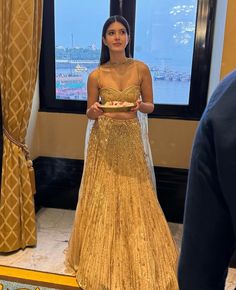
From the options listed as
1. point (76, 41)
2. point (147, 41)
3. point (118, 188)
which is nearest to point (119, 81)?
point (118, 188)

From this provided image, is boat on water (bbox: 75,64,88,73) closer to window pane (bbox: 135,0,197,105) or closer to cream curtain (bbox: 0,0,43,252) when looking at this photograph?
window pane (bbox: 135,0,197,105)

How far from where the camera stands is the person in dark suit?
43 cm

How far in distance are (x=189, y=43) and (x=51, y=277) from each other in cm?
170

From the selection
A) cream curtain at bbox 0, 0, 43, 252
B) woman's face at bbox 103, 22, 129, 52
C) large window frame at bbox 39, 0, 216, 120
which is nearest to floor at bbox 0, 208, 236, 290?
cream curtain at bbox 0, 0, 43, 252

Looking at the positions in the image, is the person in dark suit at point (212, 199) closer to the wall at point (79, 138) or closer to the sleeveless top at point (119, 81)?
the sleeveless top at point (119, 81)

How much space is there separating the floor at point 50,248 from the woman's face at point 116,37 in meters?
1.25

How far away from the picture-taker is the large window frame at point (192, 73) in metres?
2.16

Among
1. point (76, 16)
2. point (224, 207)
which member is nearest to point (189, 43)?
point (76, 16)

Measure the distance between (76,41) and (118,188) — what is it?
1194mm

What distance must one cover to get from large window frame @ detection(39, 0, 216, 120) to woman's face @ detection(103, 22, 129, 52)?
0.60 meters

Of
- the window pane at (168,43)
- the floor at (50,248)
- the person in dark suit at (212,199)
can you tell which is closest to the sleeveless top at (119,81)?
the window pane at (168,43)

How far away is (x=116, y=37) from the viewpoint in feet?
5.50

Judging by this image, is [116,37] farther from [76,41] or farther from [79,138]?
[79,138]

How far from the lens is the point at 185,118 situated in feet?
7.64
